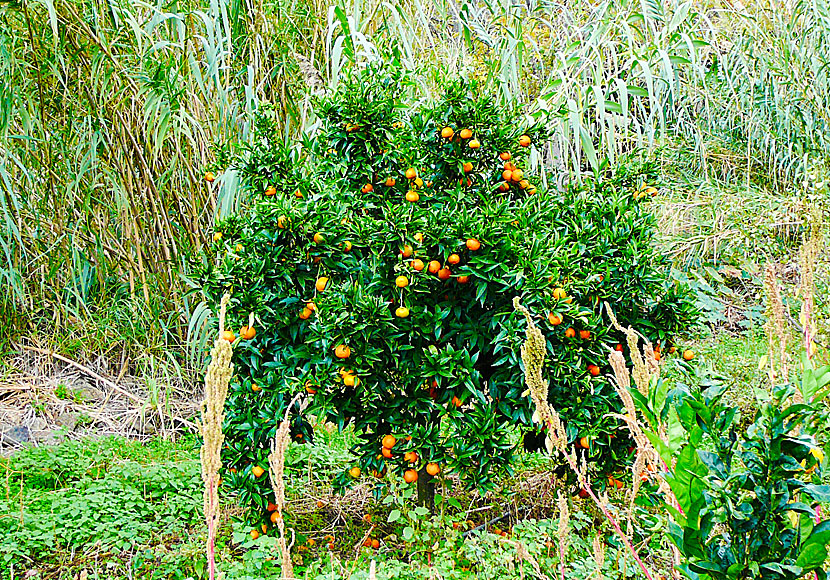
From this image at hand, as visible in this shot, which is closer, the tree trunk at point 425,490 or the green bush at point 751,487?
the green bush at point 751,487

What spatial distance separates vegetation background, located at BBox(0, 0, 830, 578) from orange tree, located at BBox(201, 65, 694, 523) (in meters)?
0.26

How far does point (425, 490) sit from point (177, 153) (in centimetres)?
179

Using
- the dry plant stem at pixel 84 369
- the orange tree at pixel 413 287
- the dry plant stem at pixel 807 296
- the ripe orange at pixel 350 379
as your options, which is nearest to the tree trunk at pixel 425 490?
the orange tree at pixel 413 287

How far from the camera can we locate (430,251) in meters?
1.99

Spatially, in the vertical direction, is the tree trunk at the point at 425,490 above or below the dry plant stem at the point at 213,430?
below

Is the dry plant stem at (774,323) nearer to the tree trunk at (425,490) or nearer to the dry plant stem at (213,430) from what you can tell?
the dry plant stem at (213,430)

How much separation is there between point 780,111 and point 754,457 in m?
4.22

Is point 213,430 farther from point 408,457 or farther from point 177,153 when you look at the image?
point 177,153

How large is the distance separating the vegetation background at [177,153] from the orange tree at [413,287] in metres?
0.26

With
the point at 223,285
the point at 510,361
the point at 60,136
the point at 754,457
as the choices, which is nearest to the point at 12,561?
the point at 223,285

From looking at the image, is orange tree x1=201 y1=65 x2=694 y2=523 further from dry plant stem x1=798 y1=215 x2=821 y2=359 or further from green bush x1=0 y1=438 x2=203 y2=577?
dry plant stem x1=798 y1=215 x2=821 y2=359

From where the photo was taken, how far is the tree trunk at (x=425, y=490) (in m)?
2.27

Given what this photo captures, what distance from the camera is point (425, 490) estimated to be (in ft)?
7.46

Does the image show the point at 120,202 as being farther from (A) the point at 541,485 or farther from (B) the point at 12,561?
(A) the point at 541,485
